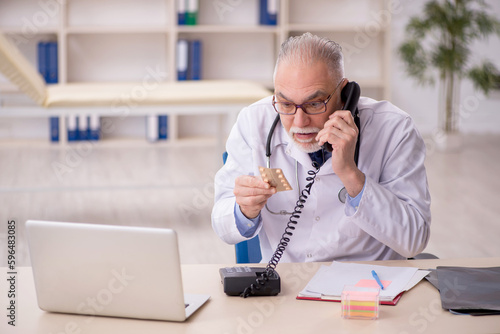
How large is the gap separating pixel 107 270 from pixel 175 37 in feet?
16.4

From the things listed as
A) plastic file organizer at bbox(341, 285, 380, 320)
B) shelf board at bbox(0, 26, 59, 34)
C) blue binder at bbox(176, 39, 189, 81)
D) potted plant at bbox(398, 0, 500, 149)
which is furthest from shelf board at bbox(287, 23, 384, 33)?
plastic file organizer at bbox(341, 285, 380, 320)

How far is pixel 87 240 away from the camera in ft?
4.36

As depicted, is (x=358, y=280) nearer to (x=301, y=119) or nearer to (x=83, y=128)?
(x=301, y=119)

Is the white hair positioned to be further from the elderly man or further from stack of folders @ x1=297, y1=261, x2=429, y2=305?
stack of folders @ x1=297, y1=261, x2=429, y2=305

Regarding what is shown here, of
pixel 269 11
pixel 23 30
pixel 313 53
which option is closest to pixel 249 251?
pixel 313 53

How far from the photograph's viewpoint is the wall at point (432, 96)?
6602 millimetres

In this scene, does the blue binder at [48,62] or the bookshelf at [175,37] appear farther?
the bookshelf at [175,37]

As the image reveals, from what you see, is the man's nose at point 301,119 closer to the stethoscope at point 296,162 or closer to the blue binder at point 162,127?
the stethoscope at point 296,162

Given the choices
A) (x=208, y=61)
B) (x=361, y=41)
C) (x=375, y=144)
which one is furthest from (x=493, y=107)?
(x=375, y=144)

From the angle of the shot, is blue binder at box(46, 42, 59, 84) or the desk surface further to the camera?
blue binder at box(46, 42, 59, 84)

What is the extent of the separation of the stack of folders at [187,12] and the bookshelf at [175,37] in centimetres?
5

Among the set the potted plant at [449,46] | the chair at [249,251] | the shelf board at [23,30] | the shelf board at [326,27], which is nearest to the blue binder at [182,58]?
the shelf board at [326,27]

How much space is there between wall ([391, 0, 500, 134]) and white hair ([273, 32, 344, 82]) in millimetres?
4778

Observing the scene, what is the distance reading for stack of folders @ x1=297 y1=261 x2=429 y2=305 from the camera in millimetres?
1491
